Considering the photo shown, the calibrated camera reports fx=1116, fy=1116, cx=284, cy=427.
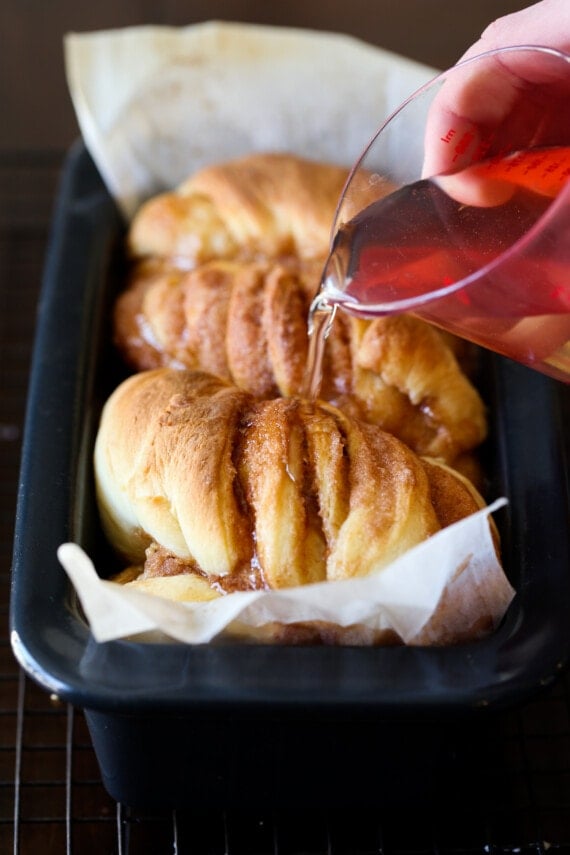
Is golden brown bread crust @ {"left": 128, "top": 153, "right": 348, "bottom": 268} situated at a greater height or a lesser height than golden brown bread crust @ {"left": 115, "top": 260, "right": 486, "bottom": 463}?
greater

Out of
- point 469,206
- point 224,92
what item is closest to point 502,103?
point 469,206

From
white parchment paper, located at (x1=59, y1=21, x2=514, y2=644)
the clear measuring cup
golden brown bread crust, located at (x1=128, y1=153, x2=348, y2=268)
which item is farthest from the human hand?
white parchment paper, located at (x1=59, y1=21, x2=514, y2=644)

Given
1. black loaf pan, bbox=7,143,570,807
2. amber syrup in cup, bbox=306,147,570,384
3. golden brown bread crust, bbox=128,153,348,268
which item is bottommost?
black loaf pan, bbox=7,143,570,807

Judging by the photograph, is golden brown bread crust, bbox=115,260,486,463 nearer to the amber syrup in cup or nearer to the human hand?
the amber syrup in cup

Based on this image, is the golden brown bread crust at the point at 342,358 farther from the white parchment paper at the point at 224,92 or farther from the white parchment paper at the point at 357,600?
the white parchment paper at the point at 224,92

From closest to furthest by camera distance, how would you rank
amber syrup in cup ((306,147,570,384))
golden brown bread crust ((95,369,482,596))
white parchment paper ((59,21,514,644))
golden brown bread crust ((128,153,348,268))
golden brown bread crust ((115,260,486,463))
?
amber syrup in cup ((306,147,570,384)) → golden brown bread crust ((95,369,482,596)) → golden brown bread crust ((115,260,486,463)) → golden brown bread crust ((128,153,348,268)) → white parchment paper ((59,21,514,644))

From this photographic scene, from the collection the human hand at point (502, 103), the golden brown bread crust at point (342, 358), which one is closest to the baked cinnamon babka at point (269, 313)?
the golden brown bread crust at point (342, 358)
